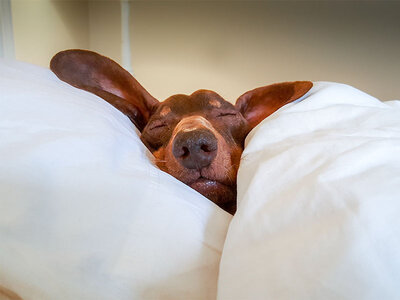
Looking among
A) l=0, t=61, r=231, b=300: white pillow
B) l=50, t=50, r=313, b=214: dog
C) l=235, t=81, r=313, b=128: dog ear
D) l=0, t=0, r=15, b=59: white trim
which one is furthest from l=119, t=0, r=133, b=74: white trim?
l=0, t=61, r=231, b=300: white pillow

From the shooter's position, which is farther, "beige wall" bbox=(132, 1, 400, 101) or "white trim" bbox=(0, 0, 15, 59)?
"beige wall" bbox=(132, 1, 400, 101)

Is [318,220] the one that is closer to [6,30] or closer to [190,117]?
[190,117]

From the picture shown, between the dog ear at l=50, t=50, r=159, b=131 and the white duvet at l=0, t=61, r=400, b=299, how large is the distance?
466 mm

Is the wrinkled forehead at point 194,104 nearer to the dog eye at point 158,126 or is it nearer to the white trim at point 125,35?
the dog eye at point 158,126

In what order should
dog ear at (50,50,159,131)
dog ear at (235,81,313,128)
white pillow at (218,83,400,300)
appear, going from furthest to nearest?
1. dog ear at (235,81,313,128)
2. dog ear at (50,50,159,131)
3. white pillow at (218,83,400,300)

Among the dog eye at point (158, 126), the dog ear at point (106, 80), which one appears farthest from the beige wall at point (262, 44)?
the dog eye at point (158, 126)

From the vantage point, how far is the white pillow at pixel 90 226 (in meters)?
0.47

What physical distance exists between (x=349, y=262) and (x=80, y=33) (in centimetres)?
232

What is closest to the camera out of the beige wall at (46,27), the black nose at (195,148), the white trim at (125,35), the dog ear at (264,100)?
the black nose at (195,148)

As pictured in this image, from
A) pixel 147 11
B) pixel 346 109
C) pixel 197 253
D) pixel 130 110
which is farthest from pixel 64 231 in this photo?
pixel 147 11

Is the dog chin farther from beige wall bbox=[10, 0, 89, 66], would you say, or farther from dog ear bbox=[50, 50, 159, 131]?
beige wall bbox=[10, 0, 89, 66]

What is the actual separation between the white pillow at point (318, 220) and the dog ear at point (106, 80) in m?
0.67

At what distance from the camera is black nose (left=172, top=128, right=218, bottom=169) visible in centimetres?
75

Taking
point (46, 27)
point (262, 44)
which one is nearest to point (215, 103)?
point (262, 44)
